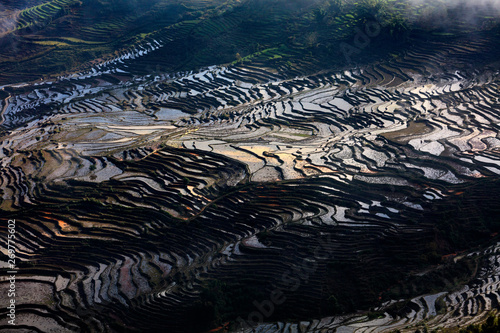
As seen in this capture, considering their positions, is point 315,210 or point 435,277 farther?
point 315,210

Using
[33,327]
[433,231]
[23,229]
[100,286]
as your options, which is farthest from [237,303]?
[23,229]

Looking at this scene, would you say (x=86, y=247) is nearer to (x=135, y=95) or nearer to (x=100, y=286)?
(x=100, y=286)

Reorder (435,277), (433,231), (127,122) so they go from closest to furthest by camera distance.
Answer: (435,277) → (433,231) → (127,122)

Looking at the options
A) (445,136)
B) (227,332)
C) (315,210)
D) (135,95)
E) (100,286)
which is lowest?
(227,332)

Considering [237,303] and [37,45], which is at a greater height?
[37,45]

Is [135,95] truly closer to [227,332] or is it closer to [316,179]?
[316,179]

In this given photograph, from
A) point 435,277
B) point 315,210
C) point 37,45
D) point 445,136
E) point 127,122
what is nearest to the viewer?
point 435,277

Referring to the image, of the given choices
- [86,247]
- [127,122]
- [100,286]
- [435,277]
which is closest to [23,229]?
[86,247]
